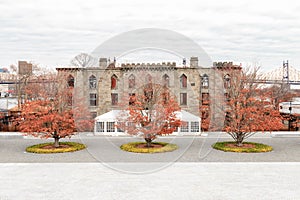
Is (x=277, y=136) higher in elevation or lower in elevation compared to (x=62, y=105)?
lower

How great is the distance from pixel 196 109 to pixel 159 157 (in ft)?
48.1

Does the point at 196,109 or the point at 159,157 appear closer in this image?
the point at 159,157

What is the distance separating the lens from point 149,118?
22234 mm

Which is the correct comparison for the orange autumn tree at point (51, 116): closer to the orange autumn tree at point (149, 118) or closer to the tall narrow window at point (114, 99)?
the orange autumn tree at point (149, 118)

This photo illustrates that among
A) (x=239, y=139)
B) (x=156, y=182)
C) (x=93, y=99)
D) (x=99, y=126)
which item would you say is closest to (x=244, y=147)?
(x=239, y=139)

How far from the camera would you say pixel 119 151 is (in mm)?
21734

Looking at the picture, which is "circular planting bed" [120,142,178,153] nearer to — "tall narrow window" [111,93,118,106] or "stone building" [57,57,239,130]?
"stone building" [57,57,239,130]

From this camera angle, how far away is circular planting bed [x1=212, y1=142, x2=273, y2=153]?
71.3 ft

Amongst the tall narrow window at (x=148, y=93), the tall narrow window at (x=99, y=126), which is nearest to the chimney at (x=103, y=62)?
the tall narrow window at (x=99, y=126)

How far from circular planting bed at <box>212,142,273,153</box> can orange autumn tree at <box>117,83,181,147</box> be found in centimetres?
381

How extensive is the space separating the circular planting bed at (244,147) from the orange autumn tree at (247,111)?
0.68 metres

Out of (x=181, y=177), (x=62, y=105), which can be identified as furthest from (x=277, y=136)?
(x=62, y=105)

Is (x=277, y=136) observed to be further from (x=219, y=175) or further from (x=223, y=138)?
(x=219, y=175)

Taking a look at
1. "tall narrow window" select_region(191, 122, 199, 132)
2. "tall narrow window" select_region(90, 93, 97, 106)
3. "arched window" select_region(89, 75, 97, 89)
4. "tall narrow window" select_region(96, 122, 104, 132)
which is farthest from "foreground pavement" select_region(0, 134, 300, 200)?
"arched window" select_region(89, 75, 97, 89)
